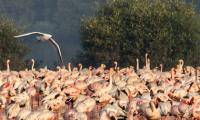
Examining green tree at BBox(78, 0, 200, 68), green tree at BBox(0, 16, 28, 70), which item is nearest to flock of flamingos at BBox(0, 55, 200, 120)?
green tree at BBox(78, 0, 200, 68)

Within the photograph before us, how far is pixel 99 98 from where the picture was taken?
97.1ft

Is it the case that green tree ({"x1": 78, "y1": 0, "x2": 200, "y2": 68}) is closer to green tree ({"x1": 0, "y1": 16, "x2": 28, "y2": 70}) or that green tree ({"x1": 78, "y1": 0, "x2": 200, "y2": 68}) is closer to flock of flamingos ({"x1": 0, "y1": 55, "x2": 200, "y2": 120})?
green tree ({"x1": 0, "y1": 16, "x2": 28, "y2": 70})

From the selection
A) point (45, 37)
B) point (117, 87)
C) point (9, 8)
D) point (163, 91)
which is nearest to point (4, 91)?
point (117, 87)

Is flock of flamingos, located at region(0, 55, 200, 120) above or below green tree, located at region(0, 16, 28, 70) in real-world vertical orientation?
below

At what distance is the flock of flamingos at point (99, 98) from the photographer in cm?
2628

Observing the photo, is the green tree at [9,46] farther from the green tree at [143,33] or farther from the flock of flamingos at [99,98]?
the flock of flamingos at [99,98]

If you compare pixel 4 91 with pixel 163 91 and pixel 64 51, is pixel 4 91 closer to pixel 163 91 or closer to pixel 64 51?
pixel 163 91

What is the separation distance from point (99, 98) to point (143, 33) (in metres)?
36.0

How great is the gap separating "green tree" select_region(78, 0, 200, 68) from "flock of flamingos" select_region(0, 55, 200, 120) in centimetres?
2700

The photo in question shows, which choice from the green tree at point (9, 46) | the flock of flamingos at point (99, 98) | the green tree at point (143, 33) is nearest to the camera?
the flock of flamingos at point (99, 98)

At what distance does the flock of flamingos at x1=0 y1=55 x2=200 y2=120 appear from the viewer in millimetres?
26281

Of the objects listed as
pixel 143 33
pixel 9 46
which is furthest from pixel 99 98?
pixel 9 46

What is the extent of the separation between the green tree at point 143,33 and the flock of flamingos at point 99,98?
88.6ft

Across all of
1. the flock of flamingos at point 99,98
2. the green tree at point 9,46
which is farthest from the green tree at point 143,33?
the flock of flamingos at point 99,98
